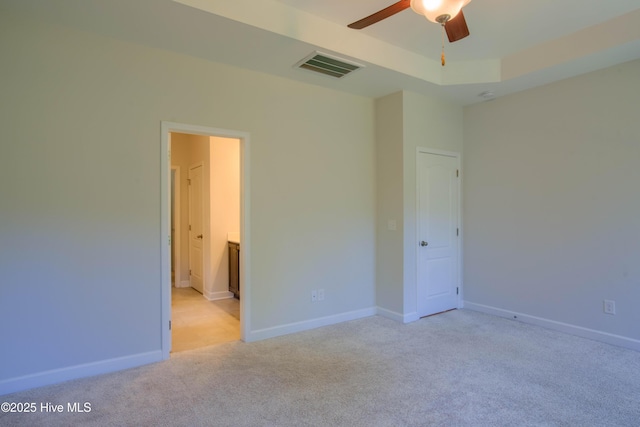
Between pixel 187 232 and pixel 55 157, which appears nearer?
pixel 55 157

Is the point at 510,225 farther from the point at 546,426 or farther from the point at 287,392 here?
the point at 287,392

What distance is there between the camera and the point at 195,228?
609cm

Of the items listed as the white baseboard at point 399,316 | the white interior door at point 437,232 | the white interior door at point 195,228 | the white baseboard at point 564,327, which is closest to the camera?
the white baseboard at point 564,327

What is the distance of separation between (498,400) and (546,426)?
1.09 ft

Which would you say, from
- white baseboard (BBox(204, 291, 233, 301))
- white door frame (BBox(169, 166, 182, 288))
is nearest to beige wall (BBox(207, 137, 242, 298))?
white baseboard (BBox(204, 291, 233, 301))

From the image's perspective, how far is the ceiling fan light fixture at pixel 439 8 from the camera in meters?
1.95

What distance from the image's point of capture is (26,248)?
265 centimetres

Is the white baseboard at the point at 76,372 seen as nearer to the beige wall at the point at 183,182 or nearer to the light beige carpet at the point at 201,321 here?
the light beige carpet at the point at 201,321

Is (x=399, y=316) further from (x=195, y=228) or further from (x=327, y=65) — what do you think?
(x=195, y=228)

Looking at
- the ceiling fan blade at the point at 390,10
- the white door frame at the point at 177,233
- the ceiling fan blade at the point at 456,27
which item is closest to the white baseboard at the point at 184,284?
the white door frame at the point at 177,233

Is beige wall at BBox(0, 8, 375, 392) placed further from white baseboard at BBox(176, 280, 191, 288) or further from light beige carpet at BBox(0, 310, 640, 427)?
white baseboard at BBox(176, 280, 191, 288)

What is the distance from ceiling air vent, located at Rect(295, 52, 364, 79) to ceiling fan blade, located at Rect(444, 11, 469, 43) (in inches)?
44.9

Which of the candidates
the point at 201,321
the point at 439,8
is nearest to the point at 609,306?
the point at 439,8

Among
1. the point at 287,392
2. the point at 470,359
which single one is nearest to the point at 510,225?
the point at 470,359
